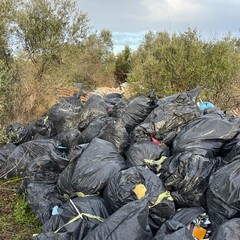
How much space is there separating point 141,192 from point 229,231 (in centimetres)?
67

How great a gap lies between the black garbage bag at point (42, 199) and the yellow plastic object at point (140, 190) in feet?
3.15

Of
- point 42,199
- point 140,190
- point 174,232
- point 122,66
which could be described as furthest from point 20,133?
point 122,66

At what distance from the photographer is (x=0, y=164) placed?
4223mm

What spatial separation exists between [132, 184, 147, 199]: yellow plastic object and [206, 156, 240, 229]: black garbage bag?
18.6 inches

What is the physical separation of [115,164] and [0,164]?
189 cm

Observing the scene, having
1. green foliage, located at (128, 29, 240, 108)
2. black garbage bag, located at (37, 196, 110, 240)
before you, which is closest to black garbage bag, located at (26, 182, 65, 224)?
black garbage bag, located at (37, 196, 110, 240)

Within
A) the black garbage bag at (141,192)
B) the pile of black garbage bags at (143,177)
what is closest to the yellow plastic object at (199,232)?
the pile of black garbage bags at (143,177)

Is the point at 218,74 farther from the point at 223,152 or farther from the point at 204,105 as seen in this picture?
the point at 223,152

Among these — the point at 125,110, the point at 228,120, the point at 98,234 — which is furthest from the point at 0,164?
the point at 228,120

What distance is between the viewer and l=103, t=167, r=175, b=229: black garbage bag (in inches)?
95.3

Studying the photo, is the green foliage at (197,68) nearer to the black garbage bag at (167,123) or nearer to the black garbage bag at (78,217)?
the black garbage bag at (167,123)

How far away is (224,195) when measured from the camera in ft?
7.35

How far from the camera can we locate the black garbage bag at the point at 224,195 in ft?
7.16

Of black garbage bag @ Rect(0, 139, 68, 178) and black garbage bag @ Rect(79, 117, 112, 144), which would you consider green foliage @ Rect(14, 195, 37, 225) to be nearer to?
black garbage bag @ Rect(0, 139, 68, 178)
